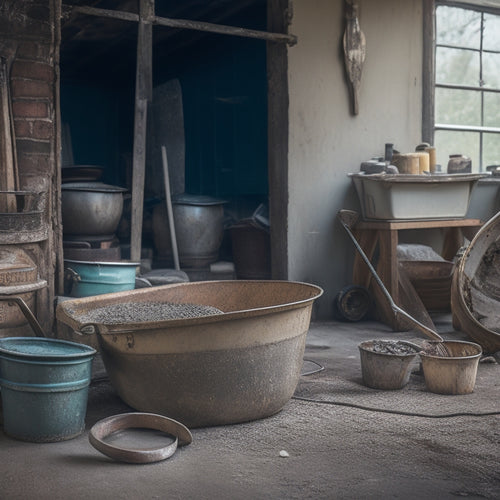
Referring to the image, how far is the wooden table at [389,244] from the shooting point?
5.47 meters

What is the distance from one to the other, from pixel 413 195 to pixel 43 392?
3.47m

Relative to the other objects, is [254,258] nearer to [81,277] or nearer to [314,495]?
[81,277]

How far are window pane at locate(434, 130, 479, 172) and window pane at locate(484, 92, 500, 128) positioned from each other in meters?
0.20

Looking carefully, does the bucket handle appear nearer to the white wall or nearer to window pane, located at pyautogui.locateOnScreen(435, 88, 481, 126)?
the white wall

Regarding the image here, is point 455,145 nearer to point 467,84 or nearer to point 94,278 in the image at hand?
point 467,84

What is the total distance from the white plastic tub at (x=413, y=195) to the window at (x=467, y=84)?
0.87 meters

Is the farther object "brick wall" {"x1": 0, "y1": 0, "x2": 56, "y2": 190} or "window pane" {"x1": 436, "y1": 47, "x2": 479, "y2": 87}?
"window pane" {"x1": 436, "y1": 47, "x2": 479, "y2": 87}

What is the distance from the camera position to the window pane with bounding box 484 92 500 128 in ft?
22.0

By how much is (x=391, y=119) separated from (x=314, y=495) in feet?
13.9

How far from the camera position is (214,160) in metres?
7.38

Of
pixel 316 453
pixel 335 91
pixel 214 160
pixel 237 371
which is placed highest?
pixel 335 91

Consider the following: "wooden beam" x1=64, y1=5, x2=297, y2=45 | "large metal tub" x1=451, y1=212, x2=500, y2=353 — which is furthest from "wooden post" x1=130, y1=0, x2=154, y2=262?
"large metal tub" x1=451, y1=212, x2=500, y2=353

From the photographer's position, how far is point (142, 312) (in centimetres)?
350

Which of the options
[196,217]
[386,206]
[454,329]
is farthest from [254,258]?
[454,329]
